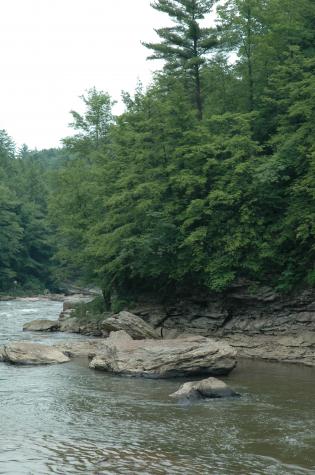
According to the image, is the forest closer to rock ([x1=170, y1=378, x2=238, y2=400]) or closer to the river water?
the river water

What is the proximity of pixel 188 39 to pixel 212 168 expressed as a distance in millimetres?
11653

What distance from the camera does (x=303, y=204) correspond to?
970 inches

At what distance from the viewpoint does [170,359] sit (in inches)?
757

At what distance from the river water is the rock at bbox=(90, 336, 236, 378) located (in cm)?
56

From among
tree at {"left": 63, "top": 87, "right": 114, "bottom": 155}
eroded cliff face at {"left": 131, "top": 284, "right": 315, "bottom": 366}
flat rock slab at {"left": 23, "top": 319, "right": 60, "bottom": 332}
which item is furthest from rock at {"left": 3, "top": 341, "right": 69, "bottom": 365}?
tree at {"left": 63, "top": 87, "right": 114, "bottom": 155}

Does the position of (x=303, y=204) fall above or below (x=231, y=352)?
above

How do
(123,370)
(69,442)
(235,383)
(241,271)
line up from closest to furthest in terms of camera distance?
(69,442), (235,383), (123,370), (241,271)

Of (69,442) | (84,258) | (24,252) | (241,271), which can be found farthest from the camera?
(24,252)

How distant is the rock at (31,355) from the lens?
69.4 feet

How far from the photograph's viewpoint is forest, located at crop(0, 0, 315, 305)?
25.7 meters

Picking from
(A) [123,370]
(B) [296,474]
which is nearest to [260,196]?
(A) [123,370]

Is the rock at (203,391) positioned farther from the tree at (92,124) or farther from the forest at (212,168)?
the tree at (92,124)

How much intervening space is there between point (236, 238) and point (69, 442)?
1602 centimetres

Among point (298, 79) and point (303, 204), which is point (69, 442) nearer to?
point (303, 204)
